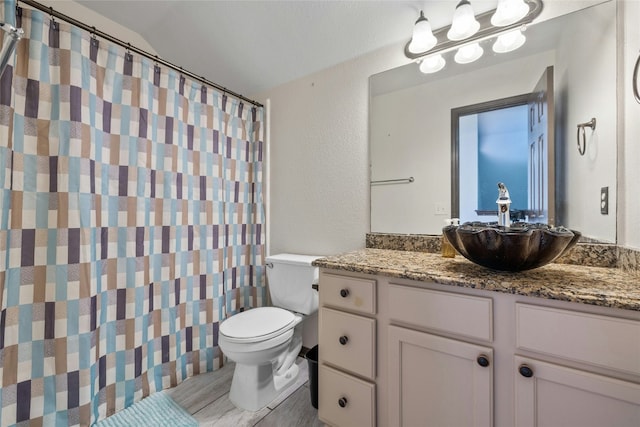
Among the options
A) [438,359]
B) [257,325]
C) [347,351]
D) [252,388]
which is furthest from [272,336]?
[438,359]

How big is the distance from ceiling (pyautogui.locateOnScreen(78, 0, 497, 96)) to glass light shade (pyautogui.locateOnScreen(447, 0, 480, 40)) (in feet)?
0.34

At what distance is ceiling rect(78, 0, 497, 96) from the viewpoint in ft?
4.91

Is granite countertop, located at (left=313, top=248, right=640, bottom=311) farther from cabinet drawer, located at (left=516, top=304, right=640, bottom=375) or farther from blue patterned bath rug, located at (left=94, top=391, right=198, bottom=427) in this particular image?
blue patterned bath rug, located at (left=94, top=391, right=198, bottom=427)

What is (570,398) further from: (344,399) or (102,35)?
(102,35)

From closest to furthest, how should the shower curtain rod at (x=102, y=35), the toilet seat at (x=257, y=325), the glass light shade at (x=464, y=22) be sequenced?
the shower curtain rod at (x=102, y=35) < the glass light shade at (x=464, y=22) < the toilet seat at (x=257, y=325)

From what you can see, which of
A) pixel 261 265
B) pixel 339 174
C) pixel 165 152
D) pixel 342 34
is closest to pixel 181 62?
pixel 165 152

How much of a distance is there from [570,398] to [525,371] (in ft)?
0.38

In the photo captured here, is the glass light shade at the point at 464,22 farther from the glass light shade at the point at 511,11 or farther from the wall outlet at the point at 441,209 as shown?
the wall outlet at the point at 441,209

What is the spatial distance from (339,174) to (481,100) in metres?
0.90

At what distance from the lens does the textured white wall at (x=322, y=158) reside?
5.69 feet

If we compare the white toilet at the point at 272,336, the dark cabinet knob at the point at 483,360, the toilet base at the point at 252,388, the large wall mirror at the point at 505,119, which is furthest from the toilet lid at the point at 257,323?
the dark cabinet knob at the point at 483,360

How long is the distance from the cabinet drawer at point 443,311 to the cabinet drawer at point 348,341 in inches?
5.8

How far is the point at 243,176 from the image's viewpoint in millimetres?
2076

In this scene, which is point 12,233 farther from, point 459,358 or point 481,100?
point 481,100
